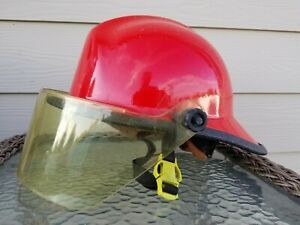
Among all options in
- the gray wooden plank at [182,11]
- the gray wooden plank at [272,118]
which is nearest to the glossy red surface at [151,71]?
the gray wooden plank at [182,11]

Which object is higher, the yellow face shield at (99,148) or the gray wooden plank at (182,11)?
the gray wooden plank at (182,11)

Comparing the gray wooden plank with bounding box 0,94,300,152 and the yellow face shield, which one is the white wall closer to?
the gray wooden plank with bounding box 0,94,300,152

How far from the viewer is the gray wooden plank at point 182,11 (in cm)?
116

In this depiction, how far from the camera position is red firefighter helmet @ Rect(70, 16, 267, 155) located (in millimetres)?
754

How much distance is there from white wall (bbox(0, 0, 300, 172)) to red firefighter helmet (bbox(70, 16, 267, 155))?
1.30 feet

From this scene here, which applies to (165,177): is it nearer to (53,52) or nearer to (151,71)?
(151,71)

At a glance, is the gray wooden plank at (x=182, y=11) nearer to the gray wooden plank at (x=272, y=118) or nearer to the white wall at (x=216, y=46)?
the white wall at (x=216, y=46)

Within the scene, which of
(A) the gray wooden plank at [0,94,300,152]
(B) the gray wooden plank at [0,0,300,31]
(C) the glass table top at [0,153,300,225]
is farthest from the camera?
(A) the gray wooden plank at [0,94,300,152]

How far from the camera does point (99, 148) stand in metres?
0.72

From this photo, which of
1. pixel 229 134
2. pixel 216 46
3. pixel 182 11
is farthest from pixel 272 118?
pixel 229 134

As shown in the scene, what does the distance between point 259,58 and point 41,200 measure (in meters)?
0.84

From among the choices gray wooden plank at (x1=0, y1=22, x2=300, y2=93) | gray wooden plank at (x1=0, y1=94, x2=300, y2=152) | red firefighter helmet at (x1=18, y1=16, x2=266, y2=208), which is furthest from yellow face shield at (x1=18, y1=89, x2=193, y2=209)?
gray wooden plank at (x1=0, y1=94, x2=300, y2=152)

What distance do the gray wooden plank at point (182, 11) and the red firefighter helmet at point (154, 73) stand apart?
39cm

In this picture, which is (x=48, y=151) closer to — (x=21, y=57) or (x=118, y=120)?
(x=118, y=120)
